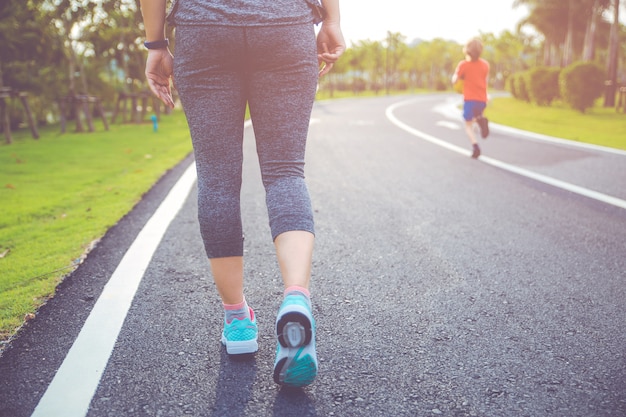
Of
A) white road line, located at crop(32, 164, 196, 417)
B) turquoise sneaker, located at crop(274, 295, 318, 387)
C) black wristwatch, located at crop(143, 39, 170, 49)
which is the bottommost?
white road line, located at crop(32, 164, 196, 417)

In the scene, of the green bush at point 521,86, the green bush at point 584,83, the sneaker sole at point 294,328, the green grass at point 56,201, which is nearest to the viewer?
the sneaker sole at point 294,328

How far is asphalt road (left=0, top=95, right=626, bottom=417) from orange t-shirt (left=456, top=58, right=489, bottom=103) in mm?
4202

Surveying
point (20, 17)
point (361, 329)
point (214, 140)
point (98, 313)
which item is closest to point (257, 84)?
point (214, 140)

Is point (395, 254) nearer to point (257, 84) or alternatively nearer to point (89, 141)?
point (257, 84)

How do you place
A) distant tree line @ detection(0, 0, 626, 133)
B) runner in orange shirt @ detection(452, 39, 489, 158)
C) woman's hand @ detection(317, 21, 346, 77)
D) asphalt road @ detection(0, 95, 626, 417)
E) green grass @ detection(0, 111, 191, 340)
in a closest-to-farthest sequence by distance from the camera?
1. asphalt road @ detection(0, 95, 626, 417)
2. woman's hand @ detection(317, 21, 346, 77)
3. green grass @ detection(0, 111, 191, 340)
4. runner in orange shirt @ detection(452, 39, 489, 158)
5. distant tree line @ detection(0, 0, 626, 133)

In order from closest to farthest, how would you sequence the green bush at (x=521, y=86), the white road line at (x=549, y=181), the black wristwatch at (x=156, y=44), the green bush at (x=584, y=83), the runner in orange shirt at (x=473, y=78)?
the black wristwatch at (x=156, y=44)
the white road line at (x=549, y=181)
the runner in orange shirt at (x=473, y=78)
the green bush at (x=584, y=83)
the green bush at (x=521, y=86)

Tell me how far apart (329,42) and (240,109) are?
1.62ft

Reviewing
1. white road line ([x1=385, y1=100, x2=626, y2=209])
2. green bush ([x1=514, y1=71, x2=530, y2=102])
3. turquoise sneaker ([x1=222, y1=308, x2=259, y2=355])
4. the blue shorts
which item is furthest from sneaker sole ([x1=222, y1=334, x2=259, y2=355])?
green bush ([x1=514, y1=71, x2=530, y2=102])

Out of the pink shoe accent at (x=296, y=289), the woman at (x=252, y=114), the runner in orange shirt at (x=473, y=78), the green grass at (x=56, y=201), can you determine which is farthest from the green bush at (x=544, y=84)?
the pink shoe accent at (x=296, y=289)

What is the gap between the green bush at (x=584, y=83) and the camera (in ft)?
59.1

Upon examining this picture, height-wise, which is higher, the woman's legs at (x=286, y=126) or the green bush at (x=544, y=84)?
the woman's legs at (x=286, y=126)

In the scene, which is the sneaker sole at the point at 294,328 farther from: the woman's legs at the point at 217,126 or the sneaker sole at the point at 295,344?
the woman's legs at the point at 217,126

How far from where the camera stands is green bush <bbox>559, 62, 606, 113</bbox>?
59.1ft

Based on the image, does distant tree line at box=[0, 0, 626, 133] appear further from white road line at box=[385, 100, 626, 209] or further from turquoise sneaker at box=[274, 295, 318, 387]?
turquoise sneaker at box=[274, 295, 318, 387]
